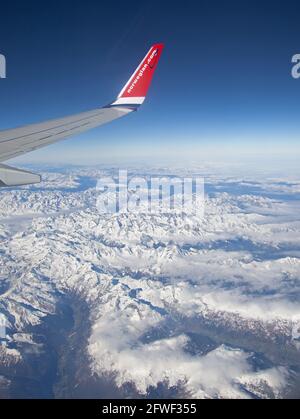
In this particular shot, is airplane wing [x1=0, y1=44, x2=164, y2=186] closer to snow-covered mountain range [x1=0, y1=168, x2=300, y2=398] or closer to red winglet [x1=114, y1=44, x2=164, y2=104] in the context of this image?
red winglet [x1=114, y1=44, x2=164, y2=104]

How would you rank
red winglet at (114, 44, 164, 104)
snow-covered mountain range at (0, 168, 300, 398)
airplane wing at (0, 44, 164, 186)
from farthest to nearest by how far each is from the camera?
snow-covered mountain range at (0, 168, 300, 398), red winglet at (114, 44, 164, 104), airplane wing at (0, 44, 164, 186)

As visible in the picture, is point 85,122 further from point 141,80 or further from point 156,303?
point 156,303

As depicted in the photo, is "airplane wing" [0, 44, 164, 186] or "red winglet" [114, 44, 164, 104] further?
"red winglet" [114, 44, 164, 104]

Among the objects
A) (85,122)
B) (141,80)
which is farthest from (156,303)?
(141,80)

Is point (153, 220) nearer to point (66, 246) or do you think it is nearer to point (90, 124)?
point (66, 246)

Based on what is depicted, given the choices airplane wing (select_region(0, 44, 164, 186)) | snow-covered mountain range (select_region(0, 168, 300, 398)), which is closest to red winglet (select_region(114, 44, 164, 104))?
airplane wing (select_region(0, 44, 164, 186))

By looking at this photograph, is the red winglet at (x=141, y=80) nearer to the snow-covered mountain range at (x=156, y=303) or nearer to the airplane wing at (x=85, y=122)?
the airplane wing at (x=85, y=122)

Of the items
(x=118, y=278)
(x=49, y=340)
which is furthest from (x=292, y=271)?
A: (x=49, y=340)

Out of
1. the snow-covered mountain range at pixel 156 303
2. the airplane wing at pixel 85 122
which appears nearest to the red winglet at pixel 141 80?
the airplane wing at pixel 85 122
